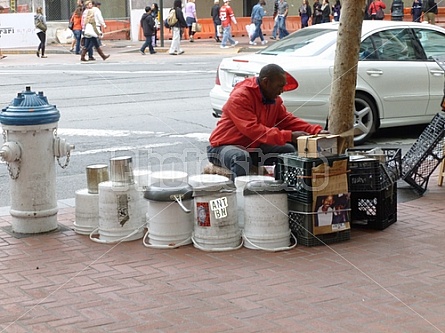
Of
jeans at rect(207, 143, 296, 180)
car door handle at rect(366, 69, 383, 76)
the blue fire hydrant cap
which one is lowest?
jeans at rect(207, 143, 296, 180)

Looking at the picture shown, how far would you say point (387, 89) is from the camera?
11188mm

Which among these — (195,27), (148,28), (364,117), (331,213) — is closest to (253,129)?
(331,213)

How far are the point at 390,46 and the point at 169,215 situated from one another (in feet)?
20.0

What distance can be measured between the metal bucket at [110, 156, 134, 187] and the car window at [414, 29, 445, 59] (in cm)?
643

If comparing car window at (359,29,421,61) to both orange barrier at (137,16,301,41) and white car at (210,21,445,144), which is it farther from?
orange barrier at (137,16,301,41)

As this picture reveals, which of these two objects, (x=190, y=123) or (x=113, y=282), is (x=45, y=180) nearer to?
(x=113, y=282)

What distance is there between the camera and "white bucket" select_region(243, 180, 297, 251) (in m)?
6.40

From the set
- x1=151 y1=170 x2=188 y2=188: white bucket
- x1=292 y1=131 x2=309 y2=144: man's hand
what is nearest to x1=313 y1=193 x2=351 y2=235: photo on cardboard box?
x1=292 y1=131 x2=309 y2=144: man's hand

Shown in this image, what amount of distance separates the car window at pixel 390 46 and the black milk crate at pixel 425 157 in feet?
10.1

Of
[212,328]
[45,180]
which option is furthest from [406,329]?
[45,180]

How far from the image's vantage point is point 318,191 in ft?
21.1

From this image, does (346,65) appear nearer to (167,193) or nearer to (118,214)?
(167,193)

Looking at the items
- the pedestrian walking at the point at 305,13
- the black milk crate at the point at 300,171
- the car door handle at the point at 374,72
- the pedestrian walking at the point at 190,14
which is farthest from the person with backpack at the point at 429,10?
the black milk crate at the point at 300,171

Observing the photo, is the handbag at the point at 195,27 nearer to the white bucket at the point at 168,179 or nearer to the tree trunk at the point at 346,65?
the tree trunk at the point at 346,65
